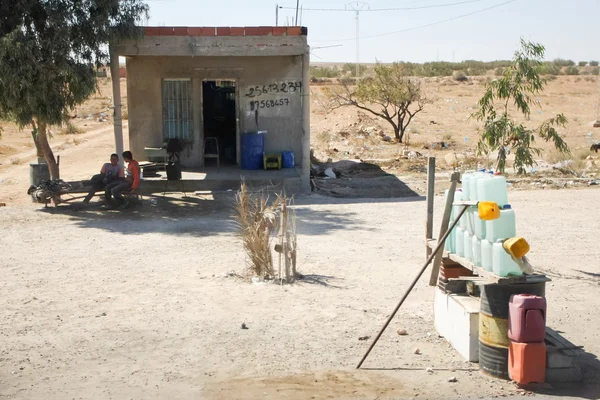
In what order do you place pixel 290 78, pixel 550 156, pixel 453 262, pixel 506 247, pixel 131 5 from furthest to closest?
pixel 550 156 → pixel 290 78 → pixel 131 5 → pixel 453 262 → pixel 506 247

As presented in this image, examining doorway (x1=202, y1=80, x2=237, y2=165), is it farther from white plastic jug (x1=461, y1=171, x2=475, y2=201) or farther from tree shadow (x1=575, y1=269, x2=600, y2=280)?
white plastic jug (x1=461, y1=171, x2=475, y2=201)

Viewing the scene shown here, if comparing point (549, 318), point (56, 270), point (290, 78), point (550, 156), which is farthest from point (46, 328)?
point (550, 156)

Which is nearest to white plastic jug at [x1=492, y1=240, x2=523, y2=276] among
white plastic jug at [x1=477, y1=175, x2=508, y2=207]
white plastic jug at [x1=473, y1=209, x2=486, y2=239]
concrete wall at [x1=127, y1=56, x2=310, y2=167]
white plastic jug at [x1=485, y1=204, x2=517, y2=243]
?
white plastic jug at [x1=485, y1=204, x2=517, y2=243]

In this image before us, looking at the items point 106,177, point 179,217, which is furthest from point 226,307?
point 106,177

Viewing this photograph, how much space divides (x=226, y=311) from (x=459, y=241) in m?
2.60

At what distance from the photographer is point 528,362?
593 centimetres

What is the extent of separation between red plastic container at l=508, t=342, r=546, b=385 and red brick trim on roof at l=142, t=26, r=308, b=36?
10461 mm

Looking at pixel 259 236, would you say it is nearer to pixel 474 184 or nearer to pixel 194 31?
pixel 474 184

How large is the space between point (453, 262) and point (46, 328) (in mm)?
4083

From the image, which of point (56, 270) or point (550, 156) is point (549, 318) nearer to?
point (56, 270)

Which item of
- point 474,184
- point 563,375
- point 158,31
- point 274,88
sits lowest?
point 563,375

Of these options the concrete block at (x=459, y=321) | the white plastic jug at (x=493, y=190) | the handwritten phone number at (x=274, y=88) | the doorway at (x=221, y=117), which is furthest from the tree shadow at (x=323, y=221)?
the white plastic jug at (x=493, y=190)

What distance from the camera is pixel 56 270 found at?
9.70 metres

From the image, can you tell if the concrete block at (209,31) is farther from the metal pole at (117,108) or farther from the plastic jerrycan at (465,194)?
the plastic jerrycan at (465,194)
